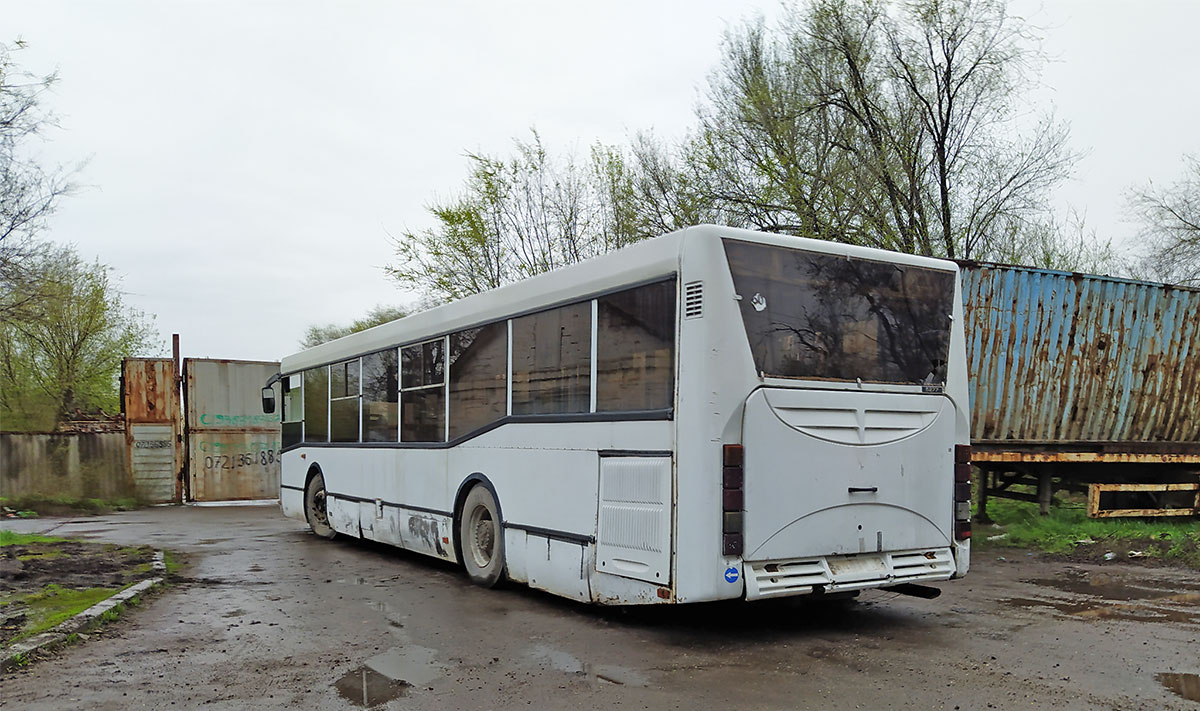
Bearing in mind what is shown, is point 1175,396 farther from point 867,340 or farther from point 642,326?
point 642,326

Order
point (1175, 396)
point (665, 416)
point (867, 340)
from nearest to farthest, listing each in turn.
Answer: point (665, 416) → point (867, 340) → point (1175, 396)

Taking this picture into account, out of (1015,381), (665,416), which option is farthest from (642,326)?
(1015,381)

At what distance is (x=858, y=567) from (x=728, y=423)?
5.11 ft

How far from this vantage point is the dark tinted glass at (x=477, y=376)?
9117 millimetres

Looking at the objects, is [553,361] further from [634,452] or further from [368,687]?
[368,687]

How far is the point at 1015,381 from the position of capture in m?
12.9

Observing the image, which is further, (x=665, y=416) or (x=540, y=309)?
(x=540, y=309)

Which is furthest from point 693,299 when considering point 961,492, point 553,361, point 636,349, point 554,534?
point 961,492

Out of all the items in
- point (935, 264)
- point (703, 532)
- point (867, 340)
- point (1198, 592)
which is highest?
point (935, 264)

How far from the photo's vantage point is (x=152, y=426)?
23.7m

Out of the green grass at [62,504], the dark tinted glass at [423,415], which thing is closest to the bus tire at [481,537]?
the dark tinted glass at [423,415]

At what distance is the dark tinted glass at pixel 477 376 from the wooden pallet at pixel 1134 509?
9292mm

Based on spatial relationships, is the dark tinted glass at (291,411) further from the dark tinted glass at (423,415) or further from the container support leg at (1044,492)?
the container support leg at (1044,492)

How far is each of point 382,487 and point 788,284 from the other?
21.8ft
